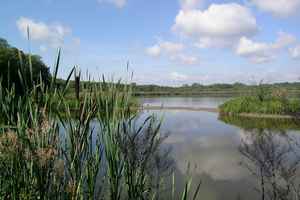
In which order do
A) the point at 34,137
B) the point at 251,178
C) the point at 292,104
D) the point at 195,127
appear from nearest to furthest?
the point at 34,137 → the point at 251,178 → the point at 195,127 → the point at 292,104

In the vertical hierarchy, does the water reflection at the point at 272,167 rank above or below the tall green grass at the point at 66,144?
below

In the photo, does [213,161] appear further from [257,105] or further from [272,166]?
[257,105]

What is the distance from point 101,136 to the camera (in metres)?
1.79

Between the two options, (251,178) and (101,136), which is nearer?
(101,136)

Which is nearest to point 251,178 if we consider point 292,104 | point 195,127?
point 195,127

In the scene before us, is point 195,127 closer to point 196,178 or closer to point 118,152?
point 196,178

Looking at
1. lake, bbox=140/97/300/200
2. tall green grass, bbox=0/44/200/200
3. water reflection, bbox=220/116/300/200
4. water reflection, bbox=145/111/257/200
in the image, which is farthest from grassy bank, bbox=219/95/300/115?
tall green grass, bbox=0/44/200/200

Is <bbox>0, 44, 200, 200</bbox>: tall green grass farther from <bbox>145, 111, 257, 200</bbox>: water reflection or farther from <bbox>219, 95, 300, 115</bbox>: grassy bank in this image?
<bbox>219, 95, 300, 115</bbox>: grassy bank

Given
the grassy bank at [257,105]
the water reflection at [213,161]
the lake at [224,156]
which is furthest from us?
the grassy bank at [257,105]

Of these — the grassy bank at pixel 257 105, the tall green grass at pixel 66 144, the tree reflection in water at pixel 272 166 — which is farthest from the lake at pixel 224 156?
the grassy bank at pixel 257 105

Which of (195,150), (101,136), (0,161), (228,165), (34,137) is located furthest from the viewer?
(195,150)

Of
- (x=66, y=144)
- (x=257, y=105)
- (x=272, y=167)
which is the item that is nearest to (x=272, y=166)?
(x=272, y=167)

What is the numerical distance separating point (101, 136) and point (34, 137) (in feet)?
1.41

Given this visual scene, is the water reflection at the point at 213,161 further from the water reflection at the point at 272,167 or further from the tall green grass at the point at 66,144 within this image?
the tall green grass at the point at 66,144
